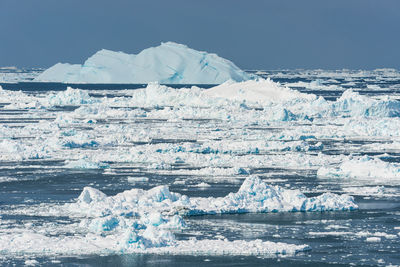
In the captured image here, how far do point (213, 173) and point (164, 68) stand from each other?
49.5 m

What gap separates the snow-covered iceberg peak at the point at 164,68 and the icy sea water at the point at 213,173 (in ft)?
88.7

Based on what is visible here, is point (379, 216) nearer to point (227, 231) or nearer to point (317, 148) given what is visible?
point (227, 231)

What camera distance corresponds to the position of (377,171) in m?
21.6

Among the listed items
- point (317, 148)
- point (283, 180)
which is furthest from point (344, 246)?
point (317, 148)

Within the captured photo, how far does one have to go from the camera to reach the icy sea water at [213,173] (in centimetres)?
1356

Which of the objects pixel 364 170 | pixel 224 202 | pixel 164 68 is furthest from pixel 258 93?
pixel 224 202

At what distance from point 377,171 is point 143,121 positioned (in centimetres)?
1861

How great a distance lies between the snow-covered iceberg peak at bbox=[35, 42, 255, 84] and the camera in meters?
69.2

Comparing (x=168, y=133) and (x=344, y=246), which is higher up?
(x=168, y=133)

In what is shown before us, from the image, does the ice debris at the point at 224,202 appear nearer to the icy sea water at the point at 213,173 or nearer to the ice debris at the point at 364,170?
the icy sea water at the point at 213,173

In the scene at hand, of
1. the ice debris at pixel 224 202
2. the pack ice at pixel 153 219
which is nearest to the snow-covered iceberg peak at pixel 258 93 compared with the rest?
the ice debris at pixel 224 202

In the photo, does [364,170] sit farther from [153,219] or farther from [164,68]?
[164,68]

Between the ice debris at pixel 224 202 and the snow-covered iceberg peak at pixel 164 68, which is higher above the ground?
the snow-covered iceberg peak at pixel 164 68

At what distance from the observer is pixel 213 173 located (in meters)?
22.0
